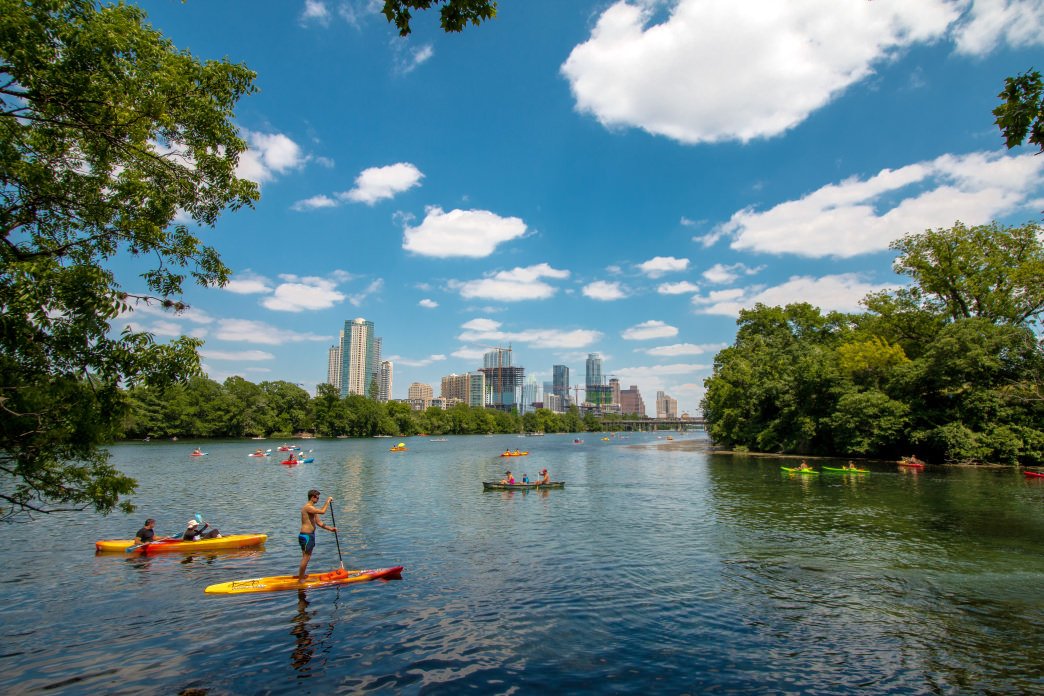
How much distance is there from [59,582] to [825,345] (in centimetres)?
9562

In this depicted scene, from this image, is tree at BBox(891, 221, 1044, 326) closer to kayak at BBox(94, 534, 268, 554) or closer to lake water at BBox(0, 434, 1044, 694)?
lake water at BBox(0, 434, 1044, 694)

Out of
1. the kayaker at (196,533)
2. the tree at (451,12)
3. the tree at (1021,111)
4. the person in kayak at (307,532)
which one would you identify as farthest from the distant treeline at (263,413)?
the tree at (1021,111)

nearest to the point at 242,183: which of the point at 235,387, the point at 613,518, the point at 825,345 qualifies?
the point at 613,518

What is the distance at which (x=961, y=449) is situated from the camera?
174 ft

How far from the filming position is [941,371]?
54.2 meters

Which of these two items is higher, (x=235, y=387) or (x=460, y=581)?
(x=235, y=387)

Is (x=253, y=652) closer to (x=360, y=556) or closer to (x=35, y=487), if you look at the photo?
(x=35, y=487)

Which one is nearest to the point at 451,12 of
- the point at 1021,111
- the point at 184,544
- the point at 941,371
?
the point at 1021,111

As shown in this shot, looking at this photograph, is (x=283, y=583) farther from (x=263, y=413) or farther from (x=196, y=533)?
(x=263, y=413)

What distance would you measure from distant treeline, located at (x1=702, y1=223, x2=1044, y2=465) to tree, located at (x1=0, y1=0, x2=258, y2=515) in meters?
64.7

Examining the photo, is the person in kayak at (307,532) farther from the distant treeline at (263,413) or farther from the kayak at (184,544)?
the distant treeline at (263,413)

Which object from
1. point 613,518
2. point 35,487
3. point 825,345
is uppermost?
point 825,345

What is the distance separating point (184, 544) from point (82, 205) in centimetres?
1741

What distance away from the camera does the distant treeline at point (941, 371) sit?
169ft
